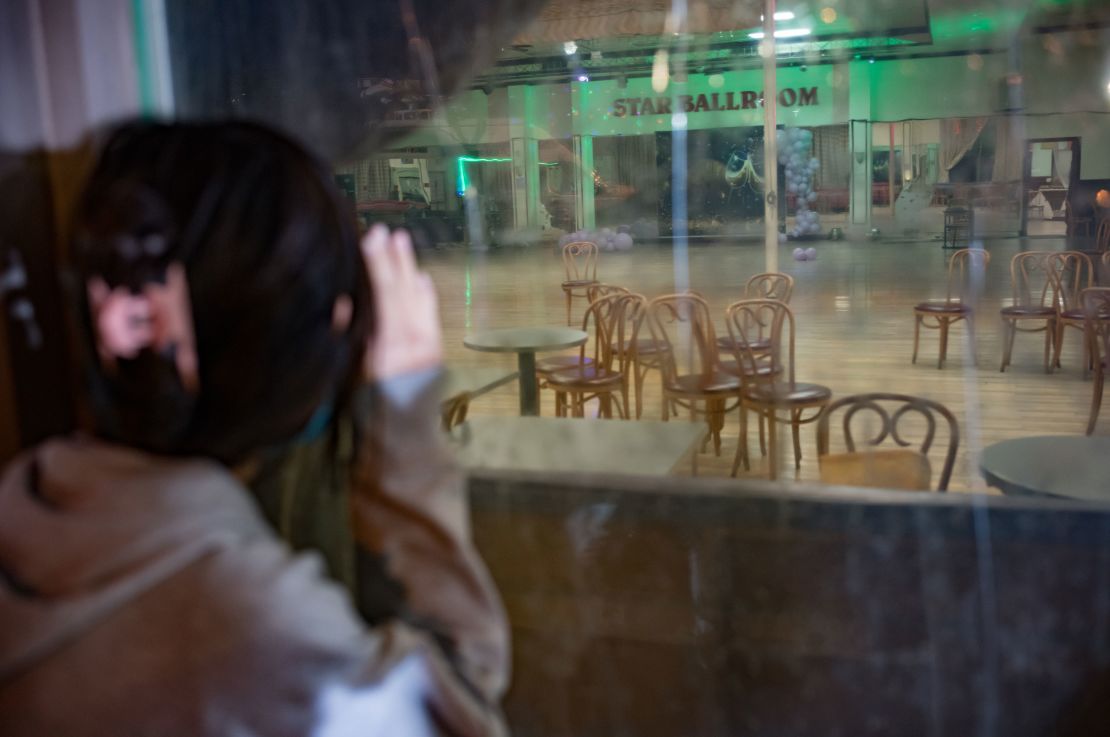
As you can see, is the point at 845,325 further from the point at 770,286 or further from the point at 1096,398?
the point at 1096,398

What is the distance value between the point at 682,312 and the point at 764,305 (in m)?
0.24

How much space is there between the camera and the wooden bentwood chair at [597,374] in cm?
181

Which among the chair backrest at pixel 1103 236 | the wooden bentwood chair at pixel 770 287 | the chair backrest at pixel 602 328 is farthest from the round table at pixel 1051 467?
the chair backrest at pixel 1103 236

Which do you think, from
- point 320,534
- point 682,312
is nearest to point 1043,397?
point 682,312

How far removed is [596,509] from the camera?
1021mm

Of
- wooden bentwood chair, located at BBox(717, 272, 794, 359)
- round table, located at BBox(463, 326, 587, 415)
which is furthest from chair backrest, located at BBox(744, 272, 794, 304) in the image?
round table, located at BBox(463, 326, 587, 415)

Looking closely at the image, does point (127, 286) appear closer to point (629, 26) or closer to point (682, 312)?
point (629, 26)

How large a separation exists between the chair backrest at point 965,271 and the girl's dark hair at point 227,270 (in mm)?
3047

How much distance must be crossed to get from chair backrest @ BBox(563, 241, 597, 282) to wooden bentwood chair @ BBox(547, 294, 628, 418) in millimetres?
91

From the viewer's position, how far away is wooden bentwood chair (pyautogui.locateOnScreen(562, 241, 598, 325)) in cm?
204

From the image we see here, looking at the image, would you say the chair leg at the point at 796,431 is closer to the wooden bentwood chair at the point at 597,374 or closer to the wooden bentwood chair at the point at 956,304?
the wooden bentwood chair at the point at 597,374

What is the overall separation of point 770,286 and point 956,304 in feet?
2.47

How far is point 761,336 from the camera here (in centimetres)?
225

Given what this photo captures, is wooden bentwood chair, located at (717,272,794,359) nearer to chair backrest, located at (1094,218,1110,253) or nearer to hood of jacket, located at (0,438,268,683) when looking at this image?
chair backrest, located at (1094,218,1110,253)
